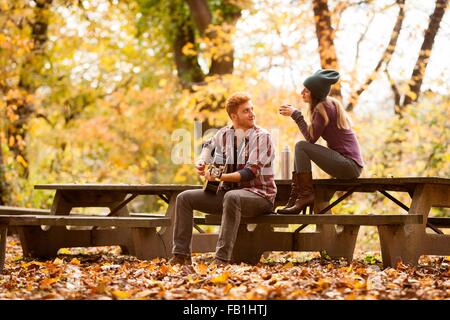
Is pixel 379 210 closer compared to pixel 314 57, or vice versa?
pixel 379 210

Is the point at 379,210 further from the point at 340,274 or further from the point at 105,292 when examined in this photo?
the point at 105,292

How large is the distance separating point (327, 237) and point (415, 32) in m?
7.47

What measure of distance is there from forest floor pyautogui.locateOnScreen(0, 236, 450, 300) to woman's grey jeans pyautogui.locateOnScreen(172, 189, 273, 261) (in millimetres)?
217

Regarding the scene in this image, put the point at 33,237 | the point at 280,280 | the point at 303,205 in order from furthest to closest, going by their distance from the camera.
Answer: the point at 33,237 < the point at 303,205 < the point at 280,280

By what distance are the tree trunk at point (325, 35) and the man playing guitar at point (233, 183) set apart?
668 cm

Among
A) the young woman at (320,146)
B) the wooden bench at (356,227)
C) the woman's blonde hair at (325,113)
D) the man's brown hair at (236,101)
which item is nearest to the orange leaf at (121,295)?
the wooden bench at (356,227)

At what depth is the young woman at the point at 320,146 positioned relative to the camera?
7293mm

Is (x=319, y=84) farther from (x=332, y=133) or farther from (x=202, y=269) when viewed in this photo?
(x=202, y=269)

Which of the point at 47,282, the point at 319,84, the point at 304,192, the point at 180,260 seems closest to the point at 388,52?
the point at 319,84

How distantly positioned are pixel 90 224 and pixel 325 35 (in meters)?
7.30

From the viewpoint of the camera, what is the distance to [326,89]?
24.6ft

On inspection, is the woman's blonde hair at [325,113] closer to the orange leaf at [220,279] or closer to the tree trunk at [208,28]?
the orange leaf at [220,279]
